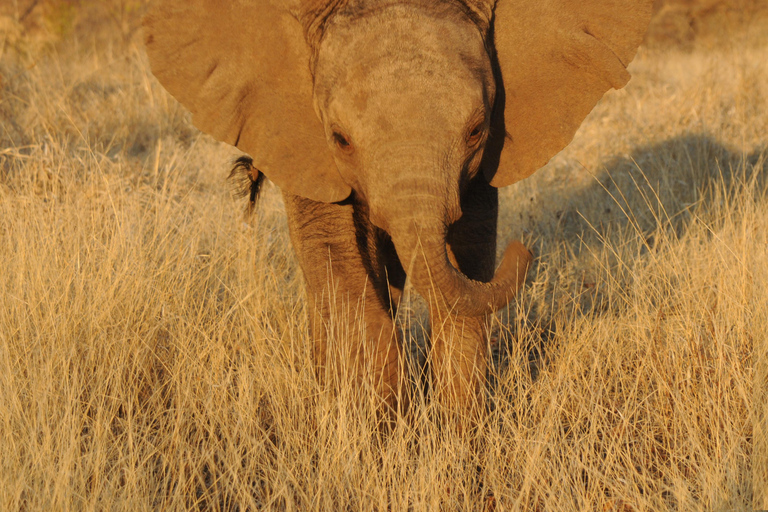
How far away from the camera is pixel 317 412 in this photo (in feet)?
11.3

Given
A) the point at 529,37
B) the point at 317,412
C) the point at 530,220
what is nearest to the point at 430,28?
the point at 529,37

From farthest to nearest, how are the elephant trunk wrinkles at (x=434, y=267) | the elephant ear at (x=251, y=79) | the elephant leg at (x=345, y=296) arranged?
the elephant leg at (x=345, y=296), the elephant ear at (x=251, y=79), the elephant trunk wrinkles at (x=434, y=267)

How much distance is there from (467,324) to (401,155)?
44.4 inches

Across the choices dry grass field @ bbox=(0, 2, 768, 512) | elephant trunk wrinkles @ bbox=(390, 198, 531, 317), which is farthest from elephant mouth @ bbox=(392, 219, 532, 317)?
dry grass field @ bbox=(0, 2, 768, 512)

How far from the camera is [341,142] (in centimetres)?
330

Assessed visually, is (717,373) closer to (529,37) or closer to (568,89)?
(568,89)

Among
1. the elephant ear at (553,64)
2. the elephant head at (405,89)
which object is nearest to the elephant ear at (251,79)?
the elephant head at (405,89)

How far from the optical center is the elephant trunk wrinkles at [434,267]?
2.94 m

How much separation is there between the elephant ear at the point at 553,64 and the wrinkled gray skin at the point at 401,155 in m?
0.19

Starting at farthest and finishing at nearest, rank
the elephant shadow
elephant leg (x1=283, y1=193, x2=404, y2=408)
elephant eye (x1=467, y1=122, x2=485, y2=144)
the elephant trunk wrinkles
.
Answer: the elephant shadow → elephant leg (x1=283, y1=193, x2=404, y2=408) → elephant eye (x1=467, y1=122, x2=485, y2=144) → the elephant trunk wrinkles

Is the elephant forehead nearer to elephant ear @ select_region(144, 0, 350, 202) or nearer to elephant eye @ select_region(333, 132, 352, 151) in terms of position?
elephant eye @ select_region(333, 132, 352, 151)

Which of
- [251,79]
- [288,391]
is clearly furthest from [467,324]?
[251,79]

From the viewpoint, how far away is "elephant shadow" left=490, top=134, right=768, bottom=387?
5750mm

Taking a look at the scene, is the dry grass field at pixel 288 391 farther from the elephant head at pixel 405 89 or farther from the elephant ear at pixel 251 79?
the elephant ear at pixel 251 79
